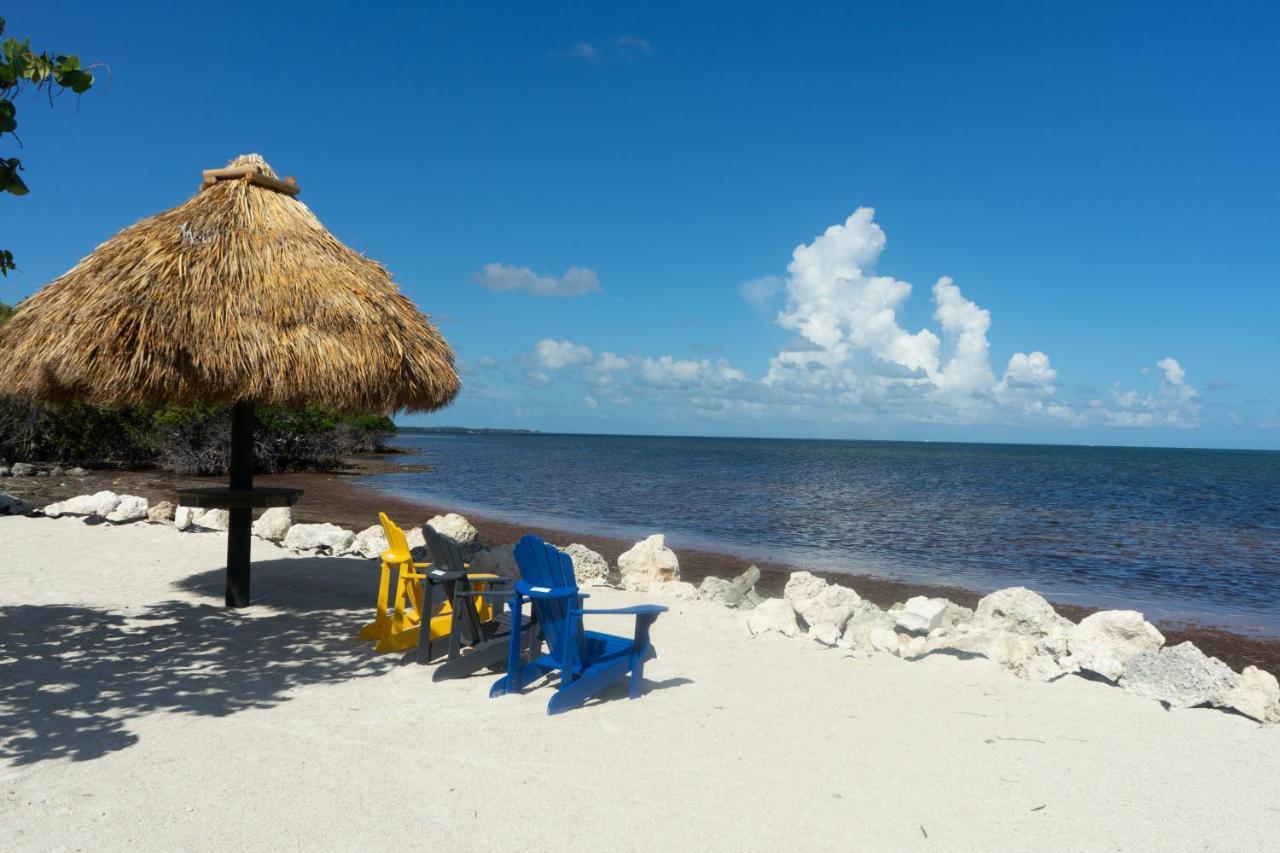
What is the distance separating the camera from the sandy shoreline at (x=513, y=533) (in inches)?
351

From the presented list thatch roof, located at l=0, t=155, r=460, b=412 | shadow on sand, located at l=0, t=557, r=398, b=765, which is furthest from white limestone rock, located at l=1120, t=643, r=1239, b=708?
thatch roof, located at l=0, t=155, r=460, b=412

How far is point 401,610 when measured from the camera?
19.0 feet

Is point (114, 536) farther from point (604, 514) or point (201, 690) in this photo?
point (604, 514)

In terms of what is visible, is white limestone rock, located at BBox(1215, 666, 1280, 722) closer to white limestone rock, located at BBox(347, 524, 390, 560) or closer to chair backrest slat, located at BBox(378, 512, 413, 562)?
chair backrest slat, located at BBox(378, 512, 413, 562)

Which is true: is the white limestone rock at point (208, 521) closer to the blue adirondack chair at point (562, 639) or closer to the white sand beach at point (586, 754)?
the white sand beach at point (586, 754)

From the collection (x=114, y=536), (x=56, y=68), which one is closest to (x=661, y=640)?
(x=56, y=68)

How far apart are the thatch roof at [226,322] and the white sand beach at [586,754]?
1.78m

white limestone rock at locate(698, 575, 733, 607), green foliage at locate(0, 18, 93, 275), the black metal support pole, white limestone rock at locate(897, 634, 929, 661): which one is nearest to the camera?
green foliage at locate(0, 18, 93, 275)

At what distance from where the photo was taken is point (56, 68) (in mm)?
3180

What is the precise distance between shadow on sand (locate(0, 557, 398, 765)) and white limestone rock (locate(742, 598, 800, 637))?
280 centimetres

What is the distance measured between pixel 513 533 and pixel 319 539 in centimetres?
611

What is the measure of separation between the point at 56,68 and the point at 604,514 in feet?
56.7

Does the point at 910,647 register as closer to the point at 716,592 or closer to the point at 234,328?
the point at 716,592

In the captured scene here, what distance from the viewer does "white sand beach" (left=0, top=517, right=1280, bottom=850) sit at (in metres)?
3.31
